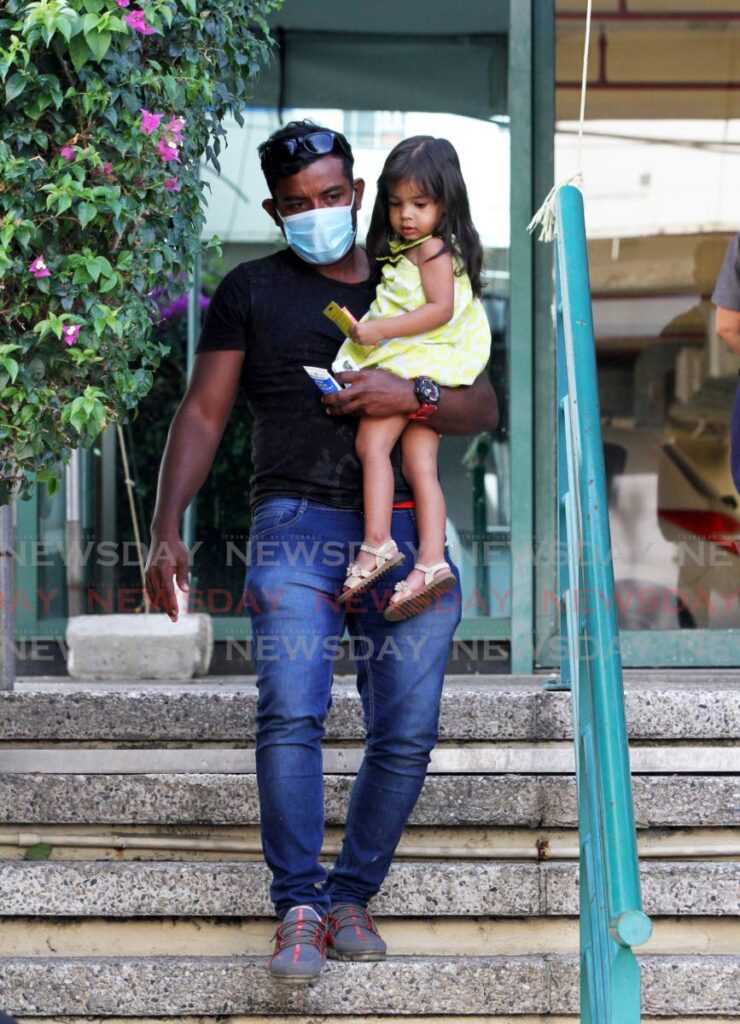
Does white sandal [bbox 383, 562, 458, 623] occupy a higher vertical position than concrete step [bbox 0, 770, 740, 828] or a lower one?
higher

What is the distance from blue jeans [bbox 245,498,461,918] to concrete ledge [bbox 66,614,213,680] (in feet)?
6.15

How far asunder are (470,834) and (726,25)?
166 inches

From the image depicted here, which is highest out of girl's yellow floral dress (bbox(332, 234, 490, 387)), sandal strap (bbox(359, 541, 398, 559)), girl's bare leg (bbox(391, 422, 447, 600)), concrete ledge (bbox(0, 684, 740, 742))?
girl's yellow floral dress (bbox(332, 234, 490, 387))

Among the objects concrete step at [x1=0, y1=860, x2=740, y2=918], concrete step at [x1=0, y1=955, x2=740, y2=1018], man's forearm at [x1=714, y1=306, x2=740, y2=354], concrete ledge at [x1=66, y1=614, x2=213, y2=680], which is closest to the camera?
concrete step at [x1=0, y1=955, x2=740, y2=1018]

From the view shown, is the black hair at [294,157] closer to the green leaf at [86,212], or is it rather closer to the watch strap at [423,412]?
the watch strap at [423,412]

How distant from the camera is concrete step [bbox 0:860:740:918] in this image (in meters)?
3.27

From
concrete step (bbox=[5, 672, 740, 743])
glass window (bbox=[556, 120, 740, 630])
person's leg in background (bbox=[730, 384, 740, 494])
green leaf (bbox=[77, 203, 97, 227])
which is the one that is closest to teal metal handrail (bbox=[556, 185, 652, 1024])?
concrete step (bbox=[5, 672, 740, 743])

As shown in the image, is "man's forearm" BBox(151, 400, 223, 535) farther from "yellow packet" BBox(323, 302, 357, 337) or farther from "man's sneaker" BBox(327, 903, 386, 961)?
"man's sneaker" BBox(327, 903, 386, 961)

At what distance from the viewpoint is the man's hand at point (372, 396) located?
9.98 feet

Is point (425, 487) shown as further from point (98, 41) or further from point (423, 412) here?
point (98, 41)

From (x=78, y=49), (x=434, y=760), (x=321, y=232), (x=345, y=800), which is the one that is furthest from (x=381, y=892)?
(x=78, y=49)

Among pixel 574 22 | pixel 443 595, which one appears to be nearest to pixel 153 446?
pixel 574 22

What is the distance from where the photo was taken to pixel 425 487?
3.12 meters

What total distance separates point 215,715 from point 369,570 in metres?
0.87
